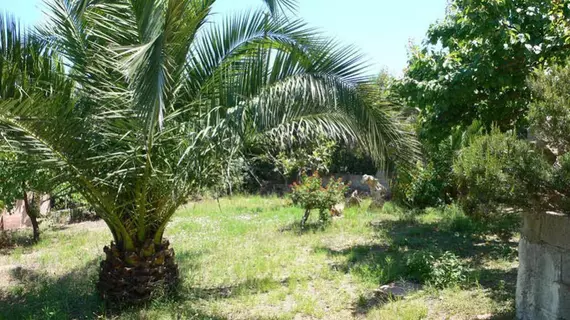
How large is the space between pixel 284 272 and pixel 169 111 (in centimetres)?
303

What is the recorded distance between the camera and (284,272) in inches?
273

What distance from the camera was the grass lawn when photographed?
530cm

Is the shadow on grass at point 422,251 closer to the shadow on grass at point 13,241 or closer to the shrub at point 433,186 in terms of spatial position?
the shrub at point 433,186

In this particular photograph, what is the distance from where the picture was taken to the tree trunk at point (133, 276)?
5.43 m

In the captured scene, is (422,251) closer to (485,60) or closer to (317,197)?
(485,60)

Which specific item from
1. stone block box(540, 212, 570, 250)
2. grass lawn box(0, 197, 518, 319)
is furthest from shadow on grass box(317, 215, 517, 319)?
stone block box(540, 212, 570, 250)

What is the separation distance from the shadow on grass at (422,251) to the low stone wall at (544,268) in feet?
1.34

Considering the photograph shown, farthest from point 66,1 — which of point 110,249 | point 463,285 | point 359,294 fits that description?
point 463,285

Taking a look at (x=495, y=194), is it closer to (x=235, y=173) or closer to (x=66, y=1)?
→ (x=235, y=173)

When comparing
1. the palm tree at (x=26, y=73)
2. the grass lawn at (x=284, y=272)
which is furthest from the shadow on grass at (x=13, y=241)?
the palm tree at (x=26, y=73)

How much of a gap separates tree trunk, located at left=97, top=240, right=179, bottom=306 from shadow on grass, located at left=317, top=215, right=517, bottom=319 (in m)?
2.22

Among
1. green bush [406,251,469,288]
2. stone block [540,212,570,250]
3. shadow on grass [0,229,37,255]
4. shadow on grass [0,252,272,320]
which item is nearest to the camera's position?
stone block [540,212,570,250]

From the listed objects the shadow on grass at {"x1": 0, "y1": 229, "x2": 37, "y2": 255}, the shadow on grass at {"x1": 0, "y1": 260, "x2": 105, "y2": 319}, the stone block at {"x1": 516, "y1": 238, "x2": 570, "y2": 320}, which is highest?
the stone block at {"x1": 516, "y1": 238, "x2": 570, "y2": 320}

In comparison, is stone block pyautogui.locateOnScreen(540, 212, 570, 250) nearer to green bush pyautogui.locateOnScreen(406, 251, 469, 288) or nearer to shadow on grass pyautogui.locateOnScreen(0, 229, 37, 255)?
green bush pyautogui.locateOnScreen(406, 251, 469, 288)
